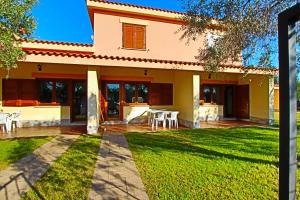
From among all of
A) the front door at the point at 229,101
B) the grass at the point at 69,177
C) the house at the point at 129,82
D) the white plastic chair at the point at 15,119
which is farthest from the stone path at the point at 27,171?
the front door at the point at 229,101

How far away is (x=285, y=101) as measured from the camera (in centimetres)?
251

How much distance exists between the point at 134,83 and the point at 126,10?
446 cm

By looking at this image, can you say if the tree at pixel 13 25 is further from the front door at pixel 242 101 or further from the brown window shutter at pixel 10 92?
the front door at pixel 242 101

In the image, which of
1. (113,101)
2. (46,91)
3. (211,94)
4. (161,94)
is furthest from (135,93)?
(211,94)

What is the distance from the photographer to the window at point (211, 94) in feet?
53.8

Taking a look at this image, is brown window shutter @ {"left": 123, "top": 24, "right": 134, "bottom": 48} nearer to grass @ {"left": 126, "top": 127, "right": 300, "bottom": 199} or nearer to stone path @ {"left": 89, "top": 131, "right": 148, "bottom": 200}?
grass @ {"left": 126, "top": 127, "right": 300, "bottom": 199}

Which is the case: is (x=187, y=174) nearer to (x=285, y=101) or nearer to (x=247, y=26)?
(x=285, y=101)

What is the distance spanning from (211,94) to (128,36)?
22.6ft

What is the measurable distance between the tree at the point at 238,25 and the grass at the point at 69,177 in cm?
501

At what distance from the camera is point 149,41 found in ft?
50.4

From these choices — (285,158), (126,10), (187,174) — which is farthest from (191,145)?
(126,10)

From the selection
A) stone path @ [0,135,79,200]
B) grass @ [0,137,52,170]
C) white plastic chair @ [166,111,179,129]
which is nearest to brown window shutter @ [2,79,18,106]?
grass @ [0,137,52,170]

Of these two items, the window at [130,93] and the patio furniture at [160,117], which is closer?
the patio furniture at [160,117]

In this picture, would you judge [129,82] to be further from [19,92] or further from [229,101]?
[229,101]
